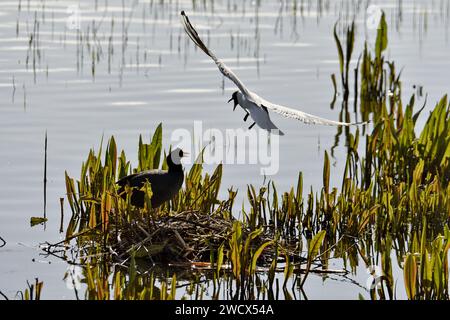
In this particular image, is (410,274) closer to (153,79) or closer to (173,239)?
(173,239)

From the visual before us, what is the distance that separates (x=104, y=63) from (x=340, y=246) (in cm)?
798

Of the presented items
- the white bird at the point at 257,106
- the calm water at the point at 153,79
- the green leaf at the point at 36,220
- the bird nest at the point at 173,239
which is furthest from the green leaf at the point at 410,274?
the green leaf at the point at 36,220

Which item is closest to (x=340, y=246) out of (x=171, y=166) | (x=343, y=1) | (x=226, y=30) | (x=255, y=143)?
(x=171, y=166)

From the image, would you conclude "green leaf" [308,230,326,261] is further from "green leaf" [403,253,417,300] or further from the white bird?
"green leaf" [403,253,417,300]

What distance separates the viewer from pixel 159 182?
8.80 m

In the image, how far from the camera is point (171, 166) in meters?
8.96

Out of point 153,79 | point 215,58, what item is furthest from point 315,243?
point 153,79

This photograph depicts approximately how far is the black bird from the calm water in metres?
0.71

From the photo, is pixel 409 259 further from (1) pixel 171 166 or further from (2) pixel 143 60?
(2) pixel 143 60

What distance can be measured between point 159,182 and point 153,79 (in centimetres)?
663

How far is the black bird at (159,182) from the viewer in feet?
28.9

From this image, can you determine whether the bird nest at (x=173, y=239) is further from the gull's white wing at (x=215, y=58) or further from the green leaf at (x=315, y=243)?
the gull's white wing at (x=215, y=58)

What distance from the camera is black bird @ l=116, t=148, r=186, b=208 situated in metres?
8.82

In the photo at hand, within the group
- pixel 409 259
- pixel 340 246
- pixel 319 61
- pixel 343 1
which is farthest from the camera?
pixel 343 1
